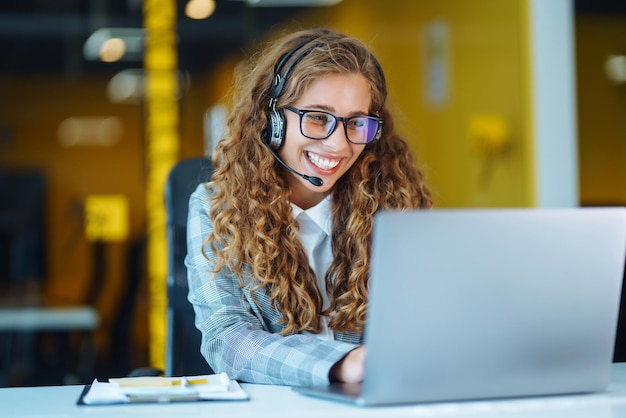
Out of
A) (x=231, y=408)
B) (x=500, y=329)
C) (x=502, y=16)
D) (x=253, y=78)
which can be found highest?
(x=502, y=16)

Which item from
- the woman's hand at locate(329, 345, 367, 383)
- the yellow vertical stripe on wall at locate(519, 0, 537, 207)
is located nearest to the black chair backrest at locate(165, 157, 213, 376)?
the woman's hand at locate(329, 345, 367, 383)

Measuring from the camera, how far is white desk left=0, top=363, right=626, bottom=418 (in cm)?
122

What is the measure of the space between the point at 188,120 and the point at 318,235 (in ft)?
10.6

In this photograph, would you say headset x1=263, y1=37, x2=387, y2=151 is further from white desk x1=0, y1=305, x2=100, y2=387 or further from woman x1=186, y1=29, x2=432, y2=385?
white desk x1=0, y1=305, x2=100, y2=387

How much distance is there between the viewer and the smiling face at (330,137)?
1.80 metres

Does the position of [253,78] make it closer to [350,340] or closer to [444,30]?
[350,340]

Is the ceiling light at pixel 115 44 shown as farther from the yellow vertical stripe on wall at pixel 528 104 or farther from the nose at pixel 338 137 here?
the nose at pixel 338 137

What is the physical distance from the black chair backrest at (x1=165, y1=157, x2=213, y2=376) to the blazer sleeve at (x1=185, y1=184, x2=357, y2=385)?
179 millimetres

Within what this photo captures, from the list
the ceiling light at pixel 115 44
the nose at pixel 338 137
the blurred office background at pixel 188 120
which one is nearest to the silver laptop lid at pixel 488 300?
the nose at pixel 338 137

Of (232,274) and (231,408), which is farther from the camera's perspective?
(232,274)

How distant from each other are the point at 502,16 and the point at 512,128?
0.55m

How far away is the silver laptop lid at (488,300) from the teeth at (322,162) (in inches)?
25.7

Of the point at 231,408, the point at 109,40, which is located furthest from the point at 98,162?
the point at 231,408

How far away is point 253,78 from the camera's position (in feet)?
6.54
